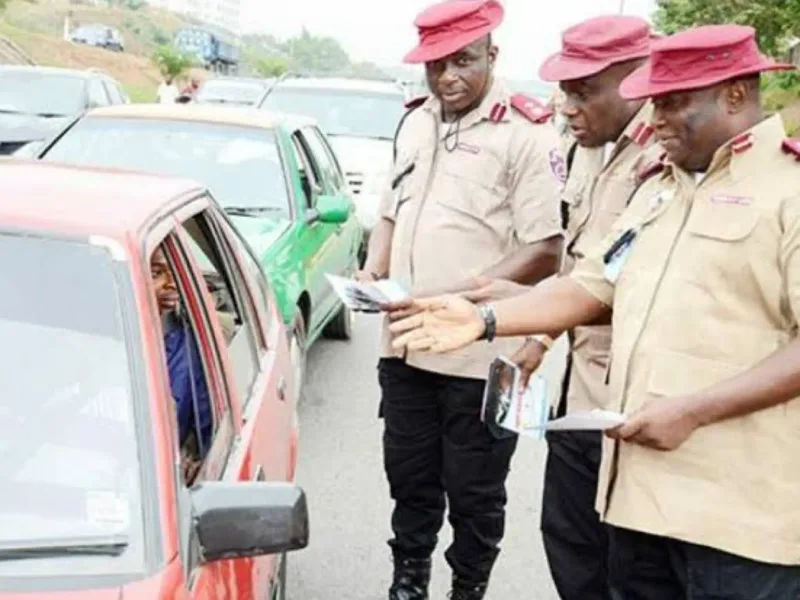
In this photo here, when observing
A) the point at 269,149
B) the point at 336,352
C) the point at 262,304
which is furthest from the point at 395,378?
the point at 336,352

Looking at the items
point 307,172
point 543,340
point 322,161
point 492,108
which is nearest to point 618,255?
point 543,340

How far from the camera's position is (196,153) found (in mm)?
6145

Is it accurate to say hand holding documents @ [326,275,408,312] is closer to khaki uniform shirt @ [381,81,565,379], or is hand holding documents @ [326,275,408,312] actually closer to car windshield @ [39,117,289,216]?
khaki uniform shirt @ [381,81,565,379]

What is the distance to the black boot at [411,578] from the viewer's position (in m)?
4.01

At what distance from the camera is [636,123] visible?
3.03 m

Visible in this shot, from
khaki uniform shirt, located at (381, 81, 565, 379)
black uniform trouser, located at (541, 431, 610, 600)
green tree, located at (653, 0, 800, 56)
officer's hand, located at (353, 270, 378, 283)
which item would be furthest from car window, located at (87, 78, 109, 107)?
black uniform trouser, located at (541, 431, 610, 600)

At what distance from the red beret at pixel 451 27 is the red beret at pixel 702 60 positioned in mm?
1099

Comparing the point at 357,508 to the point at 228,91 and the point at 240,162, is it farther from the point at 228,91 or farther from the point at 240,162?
the point at 228,91

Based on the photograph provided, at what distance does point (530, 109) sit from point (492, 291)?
71cm

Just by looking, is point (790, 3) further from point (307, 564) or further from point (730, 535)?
point (730, 535)

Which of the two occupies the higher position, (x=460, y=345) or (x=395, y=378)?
(x=460, y=345)

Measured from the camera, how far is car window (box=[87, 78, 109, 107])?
537 inches

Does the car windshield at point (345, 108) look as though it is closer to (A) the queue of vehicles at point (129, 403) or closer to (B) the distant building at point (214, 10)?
(A) the queue of vehicles at point (129, 403)

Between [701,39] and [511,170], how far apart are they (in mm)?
1231
